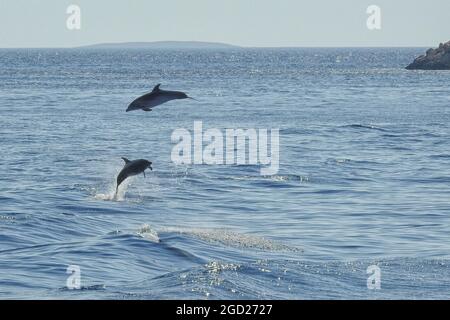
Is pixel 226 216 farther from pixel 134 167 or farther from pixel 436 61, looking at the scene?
pixel 436 61

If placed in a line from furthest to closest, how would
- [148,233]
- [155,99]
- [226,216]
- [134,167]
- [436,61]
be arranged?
[436,61], [134,167], [226,216], [148,233], [155,99]

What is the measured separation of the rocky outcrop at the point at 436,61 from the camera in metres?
176

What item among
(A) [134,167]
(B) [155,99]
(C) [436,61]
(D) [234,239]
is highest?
(B) [155,99]

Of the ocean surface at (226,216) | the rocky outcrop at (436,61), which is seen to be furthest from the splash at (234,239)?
the rocky outcrop at (436,61)

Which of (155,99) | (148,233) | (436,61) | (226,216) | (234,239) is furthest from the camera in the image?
(436,61)

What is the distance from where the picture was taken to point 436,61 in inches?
6934

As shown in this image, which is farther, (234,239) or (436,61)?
(436,61)

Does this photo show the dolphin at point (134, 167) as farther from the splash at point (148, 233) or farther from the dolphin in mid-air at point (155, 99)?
the dolphin in mid-air at point (155, 99)

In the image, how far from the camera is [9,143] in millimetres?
48688

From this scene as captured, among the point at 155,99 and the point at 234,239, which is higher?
the point at 155,99

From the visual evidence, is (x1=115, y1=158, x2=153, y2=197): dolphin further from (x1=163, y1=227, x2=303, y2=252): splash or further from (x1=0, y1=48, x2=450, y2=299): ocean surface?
(x1=163, y1=227, x2=303, y2=252): splash

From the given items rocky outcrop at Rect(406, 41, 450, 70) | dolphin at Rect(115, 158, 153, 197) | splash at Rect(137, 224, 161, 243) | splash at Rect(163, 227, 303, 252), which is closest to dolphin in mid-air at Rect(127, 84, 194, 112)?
splash at Rect(137, 224, 161, 243)

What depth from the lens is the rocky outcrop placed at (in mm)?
175500

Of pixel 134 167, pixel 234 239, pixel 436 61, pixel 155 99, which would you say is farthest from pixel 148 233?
pixel 436 61
